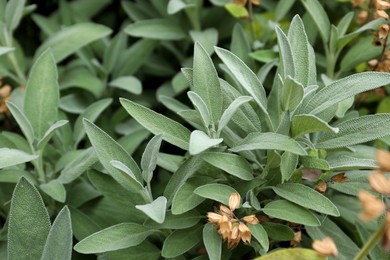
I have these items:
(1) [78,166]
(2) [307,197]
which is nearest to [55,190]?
(1) [78,166]

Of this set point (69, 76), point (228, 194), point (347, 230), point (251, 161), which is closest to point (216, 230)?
point (228, 194)

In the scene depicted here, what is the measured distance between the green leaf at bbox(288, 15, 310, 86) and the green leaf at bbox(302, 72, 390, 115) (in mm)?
39

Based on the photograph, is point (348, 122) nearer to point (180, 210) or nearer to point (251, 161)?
point (251, 161)

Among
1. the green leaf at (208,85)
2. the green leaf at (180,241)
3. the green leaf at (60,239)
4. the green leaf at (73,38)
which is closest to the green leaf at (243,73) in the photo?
the green leaf at (208,85)

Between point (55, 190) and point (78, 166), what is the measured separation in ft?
0.18

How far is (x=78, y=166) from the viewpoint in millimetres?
1065

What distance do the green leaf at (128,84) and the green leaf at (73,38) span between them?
102 mm

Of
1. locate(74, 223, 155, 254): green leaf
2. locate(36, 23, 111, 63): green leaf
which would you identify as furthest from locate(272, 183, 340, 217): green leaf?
locate(36, 23, 111, 63): green leaf

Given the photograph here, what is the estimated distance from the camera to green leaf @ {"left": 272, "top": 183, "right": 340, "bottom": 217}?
908 millimetres

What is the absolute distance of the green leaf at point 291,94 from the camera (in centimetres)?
87

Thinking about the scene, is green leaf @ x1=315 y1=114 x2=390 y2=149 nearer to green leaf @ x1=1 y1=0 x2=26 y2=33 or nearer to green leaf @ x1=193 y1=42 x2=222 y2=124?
green leaf @ x1=193 y1=42 x2=222 y2=124

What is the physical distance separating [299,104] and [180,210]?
23cm

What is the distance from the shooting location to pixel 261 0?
4.78ft

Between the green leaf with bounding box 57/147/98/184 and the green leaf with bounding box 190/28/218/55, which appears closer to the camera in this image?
the green leaf with bounding box 57/147/98/184
